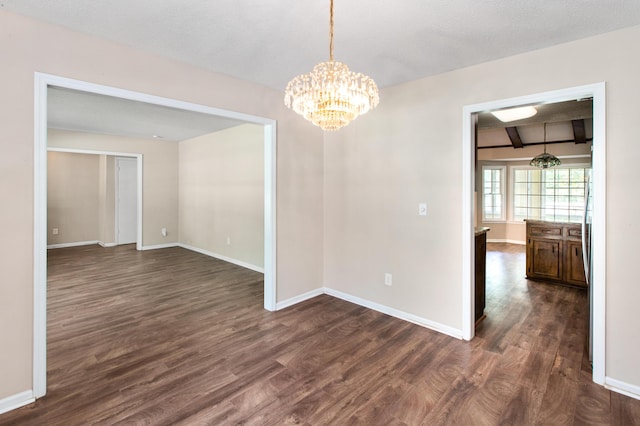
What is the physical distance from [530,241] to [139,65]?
18.3ft

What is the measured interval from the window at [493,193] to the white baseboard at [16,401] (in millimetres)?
Result: 9574

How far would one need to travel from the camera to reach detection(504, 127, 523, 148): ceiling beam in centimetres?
713

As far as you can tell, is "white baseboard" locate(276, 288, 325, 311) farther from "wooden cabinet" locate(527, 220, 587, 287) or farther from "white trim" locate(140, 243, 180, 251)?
"white trim" locate(140, 243, 180, 251)

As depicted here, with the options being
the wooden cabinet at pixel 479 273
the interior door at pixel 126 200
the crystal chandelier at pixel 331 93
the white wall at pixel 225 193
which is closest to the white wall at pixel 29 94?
the crystal chandelier at pixel 331 93

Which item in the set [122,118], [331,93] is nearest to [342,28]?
[331,93]

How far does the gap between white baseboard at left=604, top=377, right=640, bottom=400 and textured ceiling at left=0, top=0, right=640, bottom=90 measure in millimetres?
2491

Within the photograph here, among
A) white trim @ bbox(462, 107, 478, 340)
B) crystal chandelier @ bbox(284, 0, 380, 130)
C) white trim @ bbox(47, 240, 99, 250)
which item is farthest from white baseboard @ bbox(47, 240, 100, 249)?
white trim @ bbox(462, 107, 478, 340)

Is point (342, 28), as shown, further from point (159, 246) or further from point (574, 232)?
point (159, 246)

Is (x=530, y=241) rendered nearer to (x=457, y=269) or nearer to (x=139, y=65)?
→ (x=457, y=269)

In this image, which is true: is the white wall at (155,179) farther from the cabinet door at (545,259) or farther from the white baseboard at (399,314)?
the cabinet door at (545,259)

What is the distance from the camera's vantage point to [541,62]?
2508 millimetres

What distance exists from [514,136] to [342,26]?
22.7ft

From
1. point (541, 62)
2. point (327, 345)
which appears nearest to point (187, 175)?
point (327, 345)

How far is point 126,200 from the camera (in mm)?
7699
